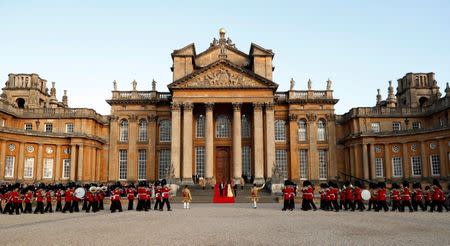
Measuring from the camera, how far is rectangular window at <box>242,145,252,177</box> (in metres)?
44.2

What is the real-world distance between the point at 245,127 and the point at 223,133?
2545 millimetres

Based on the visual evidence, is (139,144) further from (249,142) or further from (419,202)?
(419,202)

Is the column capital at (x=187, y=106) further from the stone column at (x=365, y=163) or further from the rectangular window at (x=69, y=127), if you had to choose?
the stone column at (x=365, y=163)

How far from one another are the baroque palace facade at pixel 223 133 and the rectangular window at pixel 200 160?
110mm

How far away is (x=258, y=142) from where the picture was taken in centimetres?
4034

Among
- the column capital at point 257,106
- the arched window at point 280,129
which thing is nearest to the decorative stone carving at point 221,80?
the column capital at point 257,106

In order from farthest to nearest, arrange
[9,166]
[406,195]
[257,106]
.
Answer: [9,166], [257,106], [406,195]

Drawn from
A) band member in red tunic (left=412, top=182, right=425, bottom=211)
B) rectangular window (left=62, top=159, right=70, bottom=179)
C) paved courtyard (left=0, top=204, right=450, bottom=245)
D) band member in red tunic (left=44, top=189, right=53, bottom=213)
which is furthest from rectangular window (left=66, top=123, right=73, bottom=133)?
band member in red tunic (left=412, top=182, right=425, bottom=211)

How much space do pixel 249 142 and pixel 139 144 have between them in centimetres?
1266

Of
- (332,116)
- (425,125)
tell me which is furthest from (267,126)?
(425,125)

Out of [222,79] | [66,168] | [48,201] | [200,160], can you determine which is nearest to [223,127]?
[200,160]

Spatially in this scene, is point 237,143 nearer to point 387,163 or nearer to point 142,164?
point 142,164

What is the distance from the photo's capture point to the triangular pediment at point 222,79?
1629 inches

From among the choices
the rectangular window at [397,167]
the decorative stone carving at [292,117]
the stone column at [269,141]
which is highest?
the decorative stone carving at [292,117]
